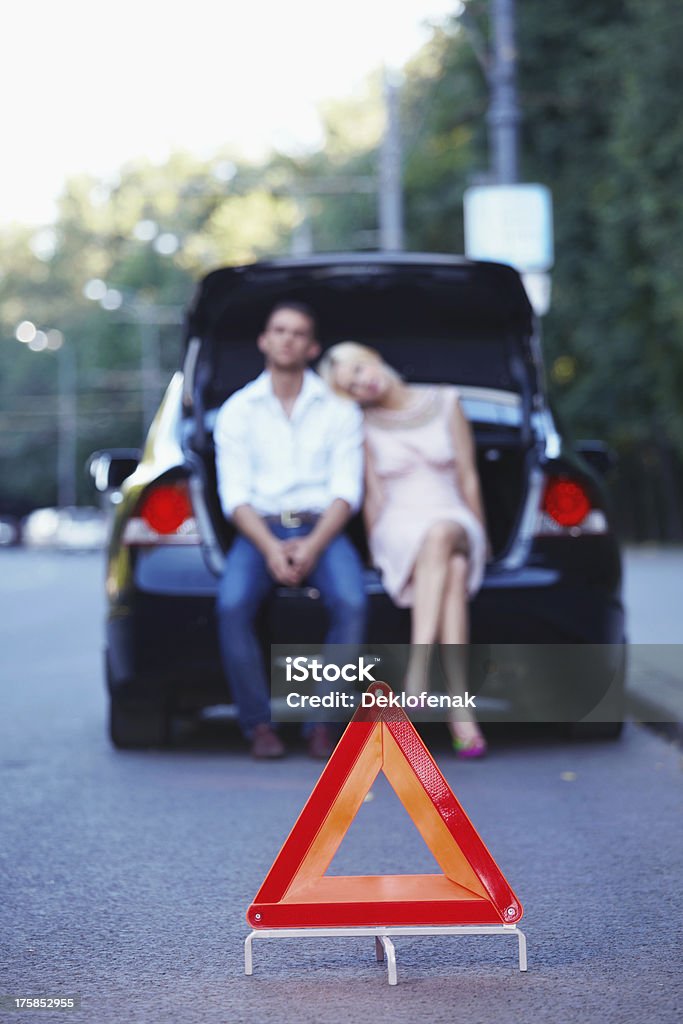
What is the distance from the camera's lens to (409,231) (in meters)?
43.8

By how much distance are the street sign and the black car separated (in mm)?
7725

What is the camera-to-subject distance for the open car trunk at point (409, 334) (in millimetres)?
8008

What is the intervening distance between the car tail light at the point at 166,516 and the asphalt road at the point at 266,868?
900 mm

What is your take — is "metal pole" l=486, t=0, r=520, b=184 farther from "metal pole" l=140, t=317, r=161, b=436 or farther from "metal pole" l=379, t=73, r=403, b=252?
"metal pole" l=140, t=317, r=161, b=436

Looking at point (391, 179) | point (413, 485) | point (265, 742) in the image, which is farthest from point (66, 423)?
point (265, 742)

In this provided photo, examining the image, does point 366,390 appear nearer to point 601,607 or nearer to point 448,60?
point 601,607

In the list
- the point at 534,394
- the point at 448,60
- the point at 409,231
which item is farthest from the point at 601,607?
the point at 409,231

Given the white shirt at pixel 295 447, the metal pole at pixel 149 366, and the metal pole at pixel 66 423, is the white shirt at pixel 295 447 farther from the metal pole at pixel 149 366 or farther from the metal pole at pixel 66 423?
the metal pole at pixel 66 423

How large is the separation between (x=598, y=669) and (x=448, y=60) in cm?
2956

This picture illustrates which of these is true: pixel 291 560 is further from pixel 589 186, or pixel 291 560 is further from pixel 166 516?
pixel 589 186

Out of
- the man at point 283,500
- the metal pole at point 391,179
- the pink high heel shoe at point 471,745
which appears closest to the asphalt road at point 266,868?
the pink high heel shoe at point 471,745

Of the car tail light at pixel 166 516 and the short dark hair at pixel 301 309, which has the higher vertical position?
the short dark hair at pixel 301 309

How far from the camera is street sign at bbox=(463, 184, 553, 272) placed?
1605 cm

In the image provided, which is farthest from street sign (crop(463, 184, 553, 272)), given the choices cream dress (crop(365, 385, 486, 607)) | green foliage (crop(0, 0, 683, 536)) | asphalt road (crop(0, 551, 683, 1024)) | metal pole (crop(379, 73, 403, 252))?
metal pole (crop(379, 73, 403, 252))
